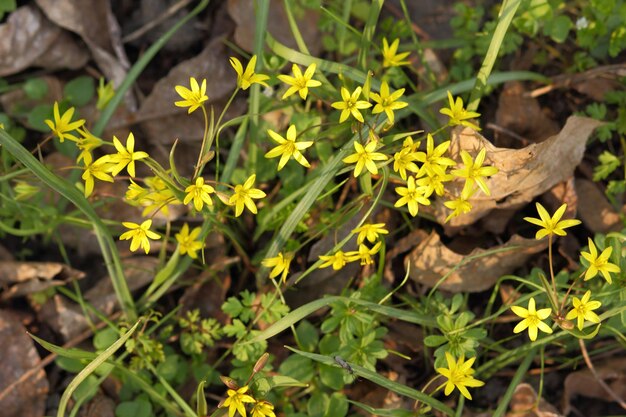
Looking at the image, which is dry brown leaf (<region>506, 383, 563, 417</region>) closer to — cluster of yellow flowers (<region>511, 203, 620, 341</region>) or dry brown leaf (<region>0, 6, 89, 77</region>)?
cluster of yellow flowers (<region>511, 203, 620, 341</region>)

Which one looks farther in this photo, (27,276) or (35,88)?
(35,88)

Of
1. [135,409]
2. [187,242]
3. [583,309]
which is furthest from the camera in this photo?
[135,409]

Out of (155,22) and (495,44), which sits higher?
(495,44)

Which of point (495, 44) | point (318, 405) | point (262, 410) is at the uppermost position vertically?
point (495, 44)

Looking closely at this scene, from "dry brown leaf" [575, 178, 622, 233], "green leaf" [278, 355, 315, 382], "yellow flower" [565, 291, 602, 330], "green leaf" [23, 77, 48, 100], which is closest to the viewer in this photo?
"yellow flower" [565, 291, 602, 330]

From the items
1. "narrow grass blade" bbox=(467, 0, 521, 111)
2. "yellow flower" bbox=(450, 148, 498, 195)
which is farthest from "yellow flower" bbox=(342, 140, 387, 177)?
"narrow grass blade" bbox=(467, 0, 521, 111)

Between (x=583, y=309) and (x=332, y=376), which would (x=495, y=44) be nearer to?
(x=583, y=309)

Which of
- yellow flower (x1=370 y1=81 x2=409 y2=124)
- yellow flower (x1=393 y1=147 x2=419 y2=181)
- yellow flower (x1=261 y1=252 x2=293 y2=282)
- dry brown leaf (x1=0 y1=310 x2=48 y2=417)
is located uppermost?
yellow flower (x1=370 y1=81 x2=409 y2=124)

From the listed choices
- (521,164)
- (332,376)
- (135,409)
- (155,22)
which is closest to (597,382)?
(521,164)
